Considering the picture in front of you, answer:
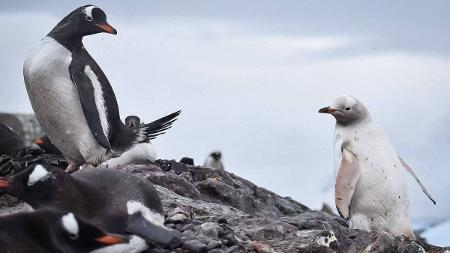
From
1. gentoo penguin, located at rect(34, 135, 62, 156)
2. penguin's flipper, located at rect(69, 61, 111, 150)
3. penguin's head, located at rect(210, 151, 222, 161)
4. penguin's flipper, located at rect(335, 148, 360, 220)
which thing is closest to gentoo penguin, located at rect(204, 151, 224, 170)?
penguin's head, located at rect(210, 151, 222, 161)

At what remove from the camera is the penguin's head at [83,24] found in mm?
8477

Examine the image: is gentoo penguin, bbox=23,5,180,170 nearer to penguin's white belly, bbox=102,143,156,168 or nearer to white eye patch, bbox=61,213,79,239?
penguin's white belly, bbox=102,143,156,168

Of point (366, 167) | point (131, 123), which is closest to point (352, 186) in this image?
point (366, 167)

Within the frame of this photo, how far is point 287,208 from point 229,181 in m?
0.89

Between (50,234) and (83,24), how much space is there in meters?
4.08

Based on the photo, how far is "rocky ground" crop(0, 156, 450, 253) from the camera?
5492 millimetres

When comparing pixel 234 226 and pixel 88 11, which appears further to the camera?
pixel 88 11

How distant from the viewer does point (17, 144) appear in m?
9.39

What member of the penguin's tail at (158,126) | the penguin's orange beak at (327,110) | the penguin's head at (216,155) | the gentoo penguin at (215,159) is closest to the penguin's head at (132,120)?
the penguin's tail at (158,126)

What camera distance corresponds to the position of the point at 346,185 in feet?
26.2

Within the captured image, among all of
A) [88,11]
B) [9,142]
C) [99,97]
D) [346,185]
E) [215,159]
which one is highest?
[88,11]

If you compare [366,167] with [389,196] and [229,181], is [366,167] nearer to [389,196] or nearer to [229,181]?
[389,196]

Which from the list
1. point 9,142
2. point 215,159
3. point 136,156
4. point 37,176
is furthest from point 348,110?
point 215,159

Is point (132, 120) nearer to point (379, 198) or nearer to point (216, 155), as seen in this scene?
point (379, 198)
